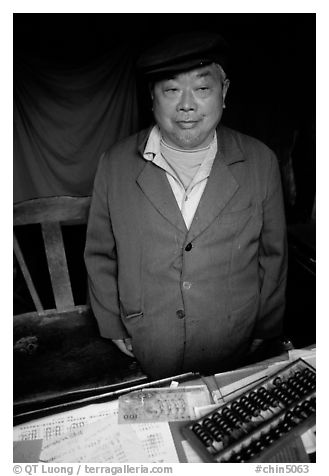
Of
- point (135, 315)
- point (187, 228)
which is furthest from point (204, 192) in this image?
point (135, 315)

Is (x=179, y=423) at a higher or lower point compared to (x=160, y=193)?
lower

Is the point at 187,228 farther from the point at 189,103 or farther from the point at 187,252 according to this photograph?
the point at 189,103

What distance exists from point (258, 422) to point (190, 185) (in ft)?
3.35

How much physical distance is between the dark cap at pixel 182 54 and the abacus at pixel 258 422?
124 cm

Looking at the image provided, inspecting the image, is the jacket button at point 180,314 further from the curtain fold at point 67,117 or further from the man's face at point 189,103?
the curtain fold at point 67,117

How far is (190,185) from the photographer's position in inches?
71.1

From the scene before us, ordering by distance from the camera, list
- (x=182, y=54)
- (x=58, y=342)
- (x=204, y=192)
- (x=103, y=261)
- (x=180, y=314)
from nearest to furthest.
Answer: (x=182, y=54), (x=204, y=192), (x=180, y=314), (x=103, y=261), (x=58, y=342)

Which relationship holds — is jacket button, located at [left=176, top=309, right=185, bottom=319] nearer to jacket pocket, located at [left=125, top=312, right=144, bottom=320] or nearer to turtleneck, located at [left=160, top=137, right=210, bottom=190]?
jacket pocket, located at [left=125, top=312, right=144, bottom=320]

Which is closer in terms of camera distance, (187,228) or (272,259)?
(187,228)

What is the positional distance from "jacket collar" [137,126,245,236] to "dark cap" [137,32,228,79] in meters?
0.37

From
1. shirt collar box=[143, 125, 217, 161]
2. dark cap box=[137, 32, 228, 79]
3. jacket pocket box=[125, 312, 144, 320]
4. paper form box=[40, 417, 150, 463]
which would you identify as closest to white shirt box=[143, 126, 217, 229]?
shirt collar box=[143, 125, 217, 161]

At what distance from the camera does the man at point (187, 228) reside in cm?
169

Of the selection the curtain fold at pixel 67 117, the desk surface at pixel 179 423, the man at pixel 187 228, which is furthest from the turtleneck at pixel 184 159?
the curtain fold at pixel 67 117
